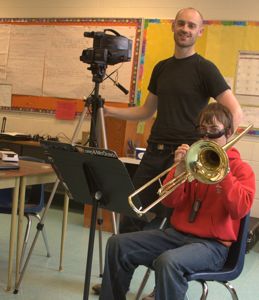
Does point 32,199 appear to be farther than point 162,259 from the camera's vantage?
Yes

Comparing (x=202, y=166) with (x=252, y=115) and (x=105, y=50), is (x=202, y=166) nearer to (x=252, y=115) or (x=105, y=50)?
(x=105, y=50)

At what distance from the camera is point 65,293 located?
2562mm

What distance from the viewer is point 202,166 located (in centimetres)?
175

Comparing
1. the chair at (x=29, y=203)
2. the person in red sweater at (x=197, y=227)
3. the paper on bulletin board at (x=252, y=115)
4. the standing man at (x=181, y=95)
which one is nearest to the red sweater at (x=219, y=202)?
the person in red sweater at (x=197, y=227)

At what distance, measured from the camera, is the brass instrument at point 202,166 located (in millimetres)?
1675

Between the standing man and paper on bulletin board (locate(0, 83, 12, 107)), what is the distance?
3.33m

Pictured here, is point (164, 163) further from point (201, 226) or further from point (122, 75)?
point (122, 75)

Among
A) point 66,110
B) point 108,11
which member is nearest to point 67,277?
point 66,110

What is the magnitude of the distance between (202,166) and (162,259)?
0.39m

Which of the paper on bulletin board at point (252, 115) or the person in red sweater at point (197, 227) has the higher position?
the paper on bulletin board at point (252, 115)

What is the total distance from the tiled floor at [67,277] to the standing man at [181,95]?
735 mm

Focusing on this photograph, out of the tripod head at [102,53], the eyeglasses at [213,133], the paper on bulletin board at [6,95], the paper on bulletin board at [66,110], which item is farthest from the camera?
the paper on bulletin board at [6,95]

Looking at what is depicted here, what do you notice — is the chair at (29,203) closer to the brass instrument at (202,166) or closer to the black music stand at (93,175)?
the black music stand at (93,175)

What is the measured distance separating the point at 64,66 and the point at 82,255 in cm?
252
